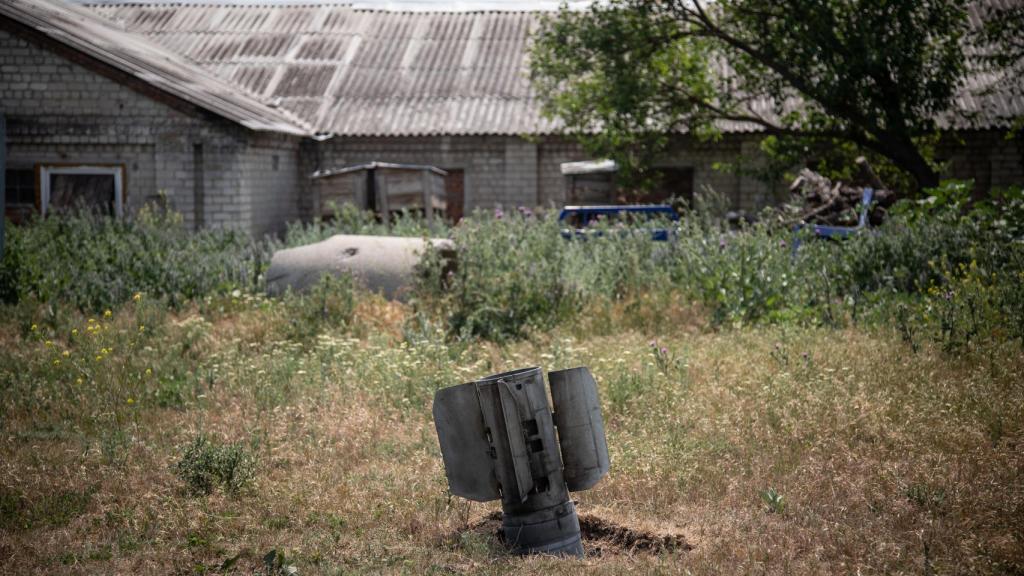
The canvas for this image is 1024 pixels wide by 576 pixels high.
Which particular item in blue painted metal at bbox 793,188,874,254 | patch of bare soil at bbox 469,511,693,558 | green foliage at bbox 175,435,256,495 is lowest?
patch of bare soil at bbox 469,511,693,558

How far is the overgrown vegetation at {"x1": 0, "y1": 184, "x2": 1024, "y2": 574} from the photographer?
393 cm

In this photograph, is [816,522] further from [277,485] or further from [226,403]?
[226,403]

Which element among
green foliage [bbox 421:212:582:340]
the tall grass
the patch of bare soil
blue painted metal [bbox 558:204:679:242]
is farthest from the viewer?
blue painted metal [bbox 558:204:679:242]


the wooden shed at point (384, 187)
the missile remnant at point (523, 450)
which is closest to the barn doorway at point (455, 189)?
the wooden shed at point (384, 187)

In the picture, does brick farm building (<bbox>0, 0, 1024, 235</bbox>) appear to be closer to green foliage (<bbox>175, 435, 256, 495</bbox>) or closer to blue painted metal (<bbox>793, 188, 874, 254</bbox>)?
blue painted metal (<bbox>793, 188, 874, 254</bbox>)

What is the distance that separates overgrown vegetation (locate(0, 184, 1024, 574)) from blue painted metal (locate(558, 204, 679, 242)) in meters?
0.63

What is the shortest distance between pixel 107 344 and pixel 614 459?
14.5ft

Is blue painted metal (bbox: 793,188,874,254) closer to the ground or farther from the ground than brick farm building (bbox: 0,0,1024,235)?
closer to the ground

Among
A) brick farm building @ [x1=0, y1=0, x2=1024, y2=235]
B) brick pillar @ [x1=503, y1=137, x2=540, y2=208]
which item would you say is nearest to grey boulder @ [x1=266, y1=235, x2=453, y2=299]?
brick farm building @ [x1=0, y1=0, x2=1024, y2=235]

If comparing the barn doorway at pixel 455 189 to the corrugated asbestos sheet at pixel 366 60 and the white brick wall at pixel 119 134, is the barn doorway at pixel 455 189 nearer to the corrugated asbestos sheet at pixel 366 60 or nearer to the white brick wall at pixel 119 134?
the corrugated asbestos sheet at pixel 366 60

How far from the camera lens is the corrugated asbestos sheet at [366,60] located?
1769 cm

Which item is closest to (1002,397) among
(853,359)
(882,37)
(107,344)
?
(853,359)

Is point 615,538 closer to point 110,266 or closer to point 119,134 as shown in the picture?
point 110,266

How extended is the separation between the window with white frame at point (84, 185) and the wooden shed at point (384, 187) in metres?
3.19
